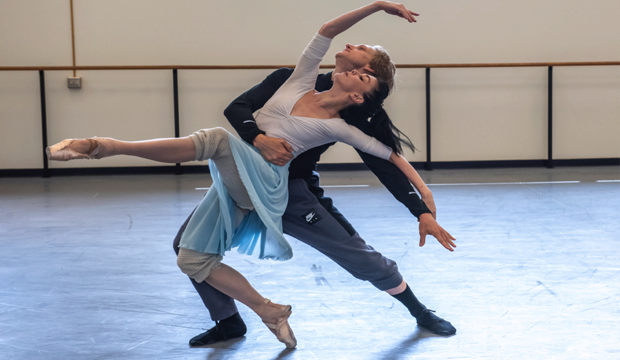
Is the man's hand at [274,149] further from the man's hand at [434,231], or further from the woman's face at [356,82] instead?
the man's hand at [434,231]

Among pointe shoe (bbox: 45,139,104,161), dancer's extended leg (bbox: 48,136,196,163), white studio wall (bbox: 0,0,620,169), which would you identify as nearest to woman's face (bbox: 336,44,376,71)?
dancer's extended leg (bbox: 48,136,196,163)

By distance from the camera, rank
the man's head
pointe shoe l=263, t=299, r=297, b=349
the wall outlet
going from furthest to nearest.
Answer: the wall outlet → the man's head → pointe shoe l=263, t=299, r=297, b=349

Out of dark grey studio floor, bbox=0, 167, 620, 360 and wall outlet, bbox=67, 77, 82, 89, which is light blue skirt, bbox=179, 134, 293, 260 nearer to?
dark grey studio floor, bbox=0, 167, 620, 360

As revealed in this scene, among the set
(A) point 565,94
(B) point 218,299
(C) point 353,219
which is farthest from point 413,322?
(A) point 565,94

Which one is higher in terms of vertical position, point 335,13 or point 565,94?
point 335,13

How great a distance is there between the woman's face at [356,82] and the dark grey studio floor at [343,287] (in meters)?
0.71

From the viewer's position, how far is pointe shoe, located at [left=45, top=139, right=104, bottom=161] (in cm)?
117

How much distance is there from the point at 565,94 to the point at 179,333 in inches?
205

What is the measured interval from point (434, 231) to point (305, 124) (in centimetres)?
48

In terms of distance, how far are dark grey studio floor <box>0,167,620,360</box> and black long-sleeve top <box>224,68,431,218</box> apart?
0.41 metres

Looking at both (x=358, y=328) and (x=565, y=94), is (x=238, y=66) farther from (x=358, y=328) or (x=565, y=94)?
(x=358, y=328)

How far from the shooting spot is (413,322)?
1774mm

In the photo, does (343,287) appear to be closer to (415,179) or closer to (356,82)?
(415,179)

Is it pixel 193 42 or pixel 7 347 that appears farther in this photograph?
pixel 193 42
